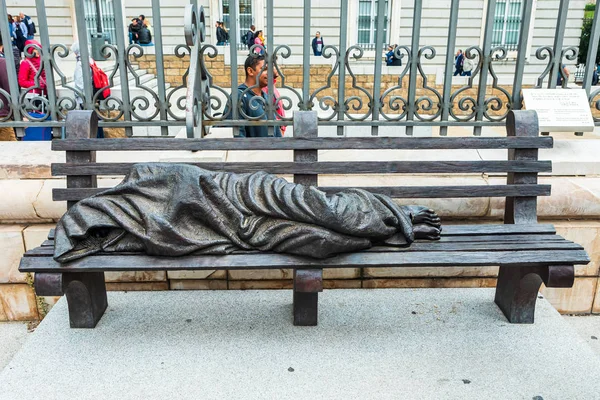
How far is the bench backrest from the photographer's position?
2652 mm

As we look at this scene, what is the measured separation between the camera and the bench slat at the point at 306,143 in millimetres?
2635

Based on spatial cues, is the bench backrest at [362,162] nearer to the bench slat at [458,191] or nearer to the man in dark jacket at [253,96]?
the bench slat at [458,191]

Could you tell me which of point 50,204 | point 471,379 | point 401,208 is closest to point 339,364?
point 471,379

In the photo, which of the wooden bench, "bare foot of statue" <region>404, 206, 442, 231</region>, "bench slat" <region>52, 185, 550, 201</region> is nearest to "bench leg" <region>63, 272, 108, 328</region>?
the wooden bench

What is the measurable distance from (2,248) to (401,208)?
91.3 inches

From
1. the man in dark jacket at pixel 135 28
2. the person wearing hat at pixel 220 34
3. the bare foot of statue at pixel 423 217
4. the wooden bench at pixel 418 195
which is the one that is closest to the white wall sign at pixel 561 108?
the wooden bench at pixel 418 195

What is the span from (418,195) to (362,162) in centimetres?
35

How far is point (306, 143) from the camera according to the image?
2689mm

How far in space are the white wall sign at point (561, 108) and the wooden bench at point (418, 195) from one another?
528 millimetres

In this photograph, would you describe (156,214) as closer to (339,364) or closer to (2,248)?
(339,364)

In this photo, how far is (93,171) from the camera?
261 centimetres

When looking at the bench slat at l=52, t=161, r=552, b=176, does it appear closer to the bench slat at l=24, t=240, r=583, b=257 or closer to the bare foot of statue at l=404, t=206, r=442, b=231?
the bare foot of statue at l=404, t=206, r=442, b=231

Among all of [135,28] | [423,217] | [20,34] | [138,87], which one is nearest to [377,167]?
[423,217]

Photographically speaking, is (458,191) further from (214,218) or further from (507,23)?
(507,23)
